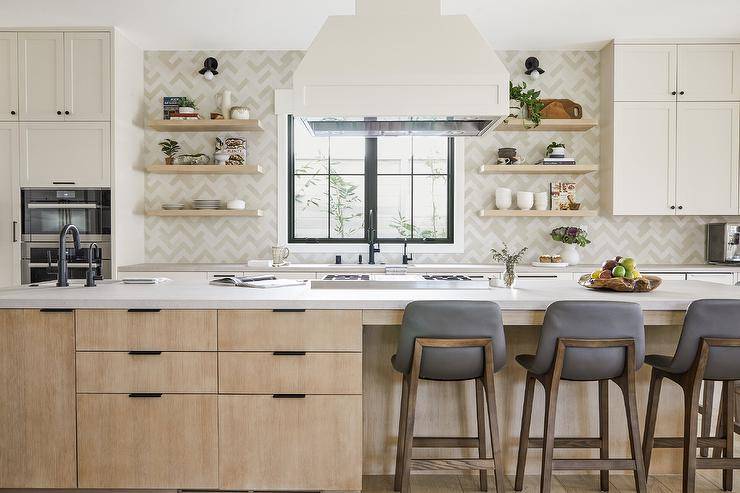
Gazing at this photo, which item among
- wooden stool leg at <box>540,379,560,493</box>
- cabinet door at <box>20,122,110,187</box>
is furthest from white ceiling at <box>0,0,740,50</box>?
wooden stool leg at <box>540,379,560,493</box>

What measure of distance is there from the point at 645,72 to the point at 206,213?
4005 mm

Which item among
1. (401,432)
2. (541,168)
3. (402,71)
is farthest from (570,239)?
(401,432)

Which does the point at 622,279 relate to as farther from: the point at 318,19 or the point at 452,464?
the point at 318,19

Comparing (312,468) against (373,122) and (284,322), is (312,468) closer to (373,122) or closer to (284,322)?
(284,322)

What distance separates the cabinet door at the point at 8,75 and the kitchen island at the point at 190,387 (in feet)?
9.19

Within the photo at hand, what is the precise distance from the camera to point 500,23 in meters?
4.36

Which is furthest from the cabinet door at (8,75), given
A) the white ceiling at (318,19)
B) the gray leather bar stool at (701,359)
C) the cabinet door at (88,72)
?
the gray leather bar stool at (701,359)

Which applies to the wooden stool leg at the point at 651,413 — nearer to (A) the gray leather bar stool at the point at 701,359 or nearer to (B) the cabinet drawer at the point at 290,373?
(A) the gray leather bar stool at the point at 701,359

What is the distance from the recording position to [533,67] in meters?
4.87

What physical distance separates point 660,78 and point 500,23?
1.51 meters

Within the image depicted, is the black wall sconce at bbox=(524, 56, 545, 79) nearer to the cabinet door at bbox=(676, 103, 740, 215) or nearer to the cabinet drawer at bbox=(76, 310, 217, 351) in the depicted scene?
the cabinet door at bbox=(676, 103, 740, 215)

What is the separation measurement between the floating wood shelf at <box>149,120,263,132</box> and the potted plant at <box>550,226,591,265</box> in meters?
2.85

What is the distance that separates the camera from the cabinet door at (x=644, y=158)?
15.4 ft

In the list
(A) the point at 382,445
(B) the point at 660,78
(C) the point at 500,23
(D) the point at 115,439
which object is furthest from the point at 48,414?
(B) the point at 660,78
